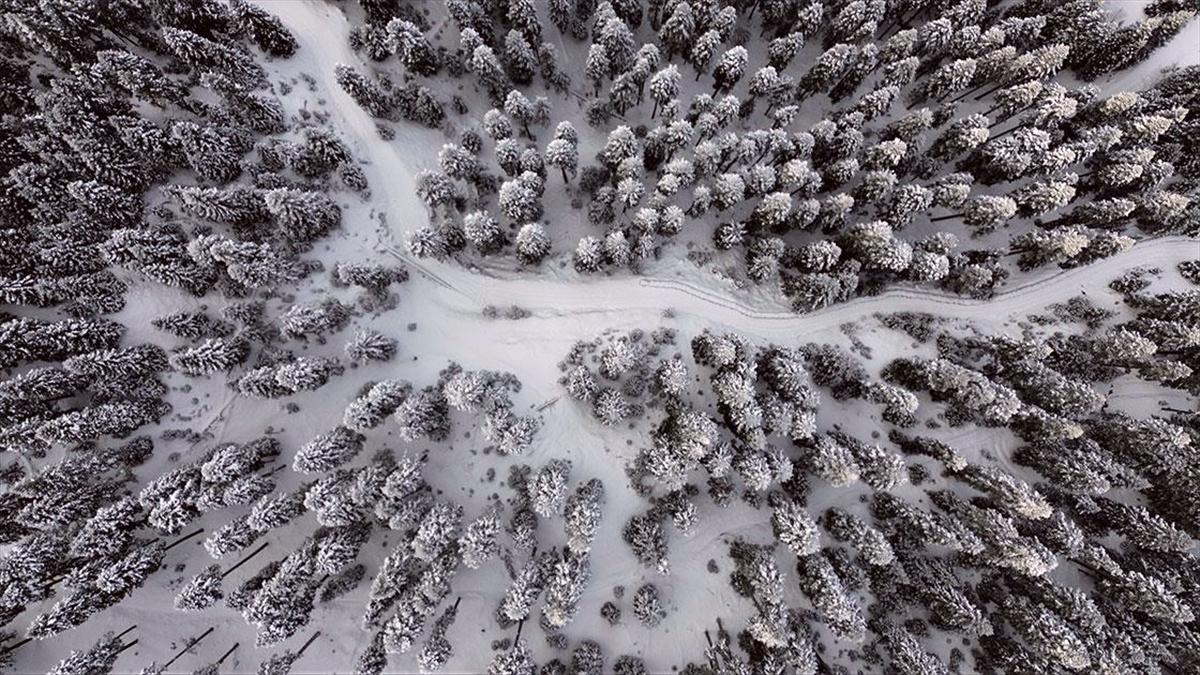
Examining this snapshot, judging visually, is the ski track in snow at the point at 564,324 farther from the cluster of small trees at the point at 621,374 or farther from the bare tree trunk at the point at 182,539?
the bare tree trunk at the point at 182,539

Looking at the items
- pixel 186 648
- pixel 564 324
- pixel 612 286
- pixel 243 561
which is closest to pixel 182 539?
pixel 243 561

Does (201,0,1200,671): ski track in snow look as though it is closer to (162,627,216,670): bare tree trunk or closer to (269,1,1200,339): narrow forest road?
(269,1,1200,339): narrow forest road

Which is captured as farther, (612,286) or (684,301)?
(612,286)

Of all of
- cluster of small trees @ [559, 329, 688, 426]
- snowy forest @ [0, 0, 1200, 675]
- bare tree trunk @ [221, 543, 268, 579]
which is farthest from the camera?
cluster of small trees @ [559, 329, 688, 426]

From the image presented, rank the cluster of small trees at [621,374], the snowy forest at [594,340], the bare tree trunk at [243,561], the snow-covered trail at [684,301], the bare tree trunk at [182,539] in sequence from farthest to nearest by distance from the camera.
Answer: the snow-covered trail at [684,301], the cluster of small trees at [621,374], the bare tree trunk at [243,561], the bare tree trunk at [182,539], the snowy forest at [594,340]

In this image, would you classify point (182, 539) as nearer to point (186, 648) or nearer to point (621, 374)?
point (186, 648)

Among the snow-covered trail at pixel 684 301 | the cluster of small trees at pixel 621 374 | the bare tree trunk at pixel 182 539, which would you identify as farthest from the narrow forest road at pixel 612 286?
the bare tree trunk at pixel 182 539

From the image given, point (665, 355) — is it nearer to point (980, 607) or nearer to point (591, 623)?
point (591, 623)

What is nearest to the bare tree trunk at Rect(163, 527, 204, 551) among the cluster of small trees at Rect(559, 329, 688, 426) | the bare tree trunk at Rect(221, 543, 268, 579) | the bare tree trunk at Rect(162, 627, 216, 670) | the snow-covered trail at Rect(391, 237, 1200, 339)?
the bare tree trunk at Rect(221, 543, 268, 579)

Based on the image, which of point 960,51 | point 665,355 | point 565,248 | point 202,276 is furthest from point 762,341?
point 202,276
